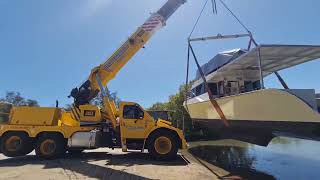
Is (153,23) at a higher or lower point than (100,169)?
higher

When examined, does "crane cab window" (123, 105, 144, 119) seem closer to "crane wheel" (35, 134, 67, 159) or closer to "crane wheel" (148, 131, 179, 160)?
"crane wheel" (148, 131, 179, 160)

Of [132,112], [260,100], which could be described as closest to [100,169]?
[132,112]

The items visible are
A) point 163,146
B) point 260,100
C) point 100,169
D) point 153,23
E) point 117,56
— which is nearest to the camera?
point 260,100

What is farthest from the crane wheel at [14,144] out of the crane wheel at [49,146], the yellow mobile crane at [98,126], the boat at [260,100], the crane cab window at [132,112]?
the boat at [260,100]

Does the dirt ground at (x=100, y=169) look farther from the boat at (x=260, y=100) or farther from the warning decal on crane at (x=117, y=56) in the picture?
the warning decal on crane at (x=117, y=56)

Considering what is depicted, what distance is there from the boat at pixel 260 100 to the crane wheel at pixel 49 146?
6.26 m

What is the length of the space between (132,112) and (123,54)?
2.42 m

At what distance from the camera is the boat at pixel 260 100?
812 centimetres

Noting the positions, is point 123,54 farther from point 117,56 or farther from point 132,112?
point 132,112

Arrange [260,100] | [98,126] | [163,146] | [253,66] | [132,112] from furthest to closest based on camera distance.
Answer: [253,66], [98,126], [132,112], [163,146], [260,100]

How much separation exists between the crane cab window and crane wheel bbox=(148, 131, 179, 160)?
3.03 ft

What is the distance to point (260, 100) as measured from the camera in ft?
31.0

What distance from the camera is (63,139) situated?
39.1ft

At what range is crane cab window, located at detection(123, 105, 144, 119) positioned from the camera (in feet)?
39.4
